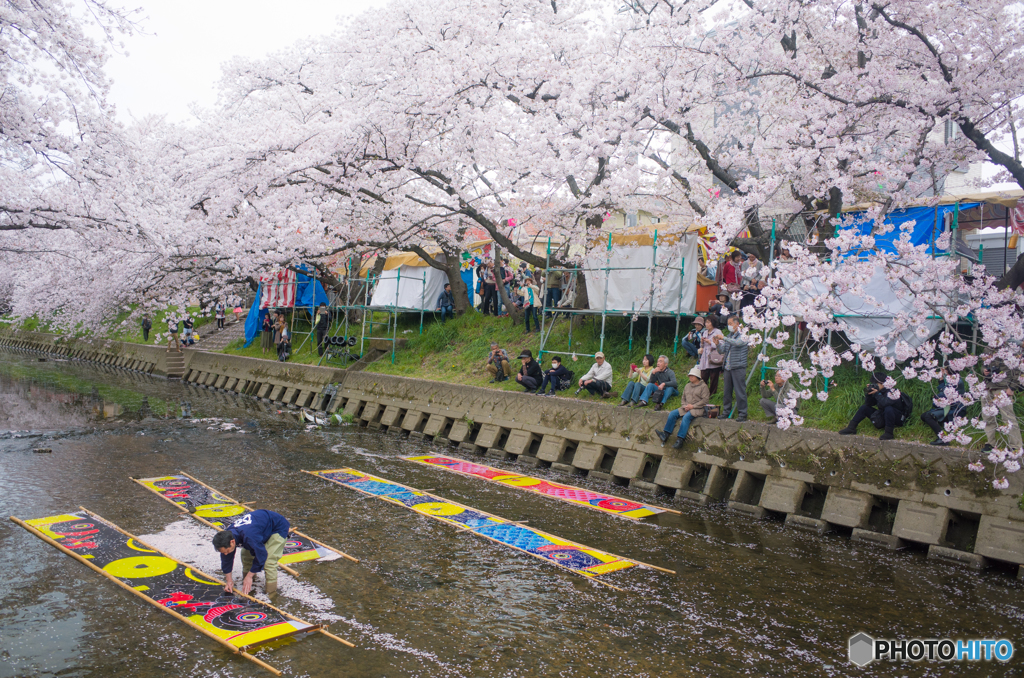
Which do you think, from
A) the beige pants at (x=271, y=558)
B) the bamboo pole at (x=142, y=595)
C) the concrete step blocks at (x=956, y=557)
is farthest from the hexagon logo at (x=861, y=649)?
the beige pants at (x=271, y=558)

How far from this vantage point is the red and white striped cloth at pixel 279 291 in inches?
1136

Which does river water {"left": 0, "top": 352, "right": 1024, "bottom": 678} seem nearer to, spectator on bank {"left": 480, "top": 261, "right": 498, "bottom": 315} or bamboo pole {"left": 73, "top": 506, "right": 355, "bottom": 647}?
bamboo pole {"left": 73, "top": 506, "right": 355, "bottom": 647}

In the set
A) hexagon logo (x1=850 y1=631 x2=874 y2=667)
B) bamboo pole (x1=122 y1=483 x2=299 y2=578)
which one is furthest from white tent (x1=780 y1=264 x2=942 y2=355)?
bamboo pole (x1=122 y1=483 x2=299 y2=578)

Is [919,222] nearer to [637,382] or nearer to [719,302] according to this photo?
[719,302]

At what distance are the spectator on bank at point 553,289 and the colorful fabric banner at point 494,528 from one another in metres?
7.68

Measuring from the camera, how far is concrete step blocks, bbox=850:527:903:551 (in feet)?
33.8

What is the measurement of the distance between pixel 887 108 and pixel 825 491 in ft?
20.7

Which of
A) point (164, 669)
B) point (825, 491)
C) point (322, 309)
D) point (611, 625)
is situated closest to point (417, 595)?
point (611, 625)

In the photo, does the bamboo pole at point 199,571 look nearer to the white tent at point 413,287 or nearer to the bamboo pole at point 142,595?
the bamboo pole at point 142,595

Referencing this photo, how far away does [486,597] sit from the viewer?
794cm

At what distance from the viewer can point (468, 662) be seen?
641 centimetres

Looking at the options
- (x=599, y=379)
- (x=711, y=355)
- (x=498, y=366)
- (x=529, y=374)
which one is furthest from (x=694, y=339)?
(x=498, y=366)

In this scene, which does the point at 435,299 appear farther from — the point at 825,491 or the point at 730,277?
Result: the point at 825,491

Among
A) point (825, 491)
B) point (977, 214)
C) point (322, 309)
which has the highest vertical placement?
point (977, 214)
